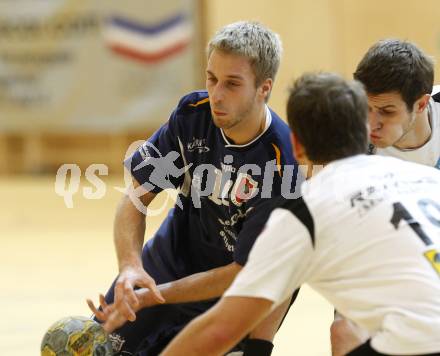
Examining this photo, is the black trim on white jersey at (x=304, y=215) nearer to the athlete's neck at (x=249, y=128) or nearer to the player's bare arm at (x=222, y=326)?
the player's bare arm at (x=222, y=326)

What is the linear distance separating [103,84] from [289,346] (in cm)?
685

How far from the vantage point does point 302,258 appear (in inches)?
107

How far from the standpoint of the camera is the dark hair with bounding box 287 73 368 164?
2.81 m

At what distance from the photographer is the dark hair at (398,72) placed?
3781 millimetres

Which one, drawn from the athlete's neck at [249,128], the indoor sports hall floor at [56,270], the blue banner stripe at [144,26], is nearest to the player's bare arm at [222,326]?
the athlete's neck at [249,128]

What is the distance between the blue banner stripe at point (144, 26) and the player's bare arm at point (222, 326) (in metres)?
8.56

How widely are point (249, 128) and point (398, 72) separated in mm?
696

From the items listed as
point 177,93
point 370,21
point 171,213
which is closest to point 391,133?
point 171,213

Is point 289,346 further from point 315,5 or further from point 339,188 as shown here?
point 315,5

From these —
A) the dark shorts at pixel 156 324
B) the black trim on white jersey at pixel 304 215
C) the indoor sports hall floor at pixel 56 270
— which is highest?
the black trim on white jersey at pixel 304 215

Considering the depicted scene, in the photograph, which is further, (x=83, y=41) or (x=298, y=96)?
(x=83, y=41)

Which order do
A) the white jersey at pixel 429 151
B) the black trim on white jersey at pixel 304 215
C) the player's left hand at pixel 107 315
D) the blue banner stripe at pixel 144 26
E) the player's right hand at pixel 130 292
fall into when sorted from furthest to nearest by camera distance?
the blue banner stripe at pixel 144 26
the white jersey at pixel 429 151
the player's left hand at pixel 107 315
the player's right hand at pixel 130 292
the black trim on white jersey at pixel 304 215

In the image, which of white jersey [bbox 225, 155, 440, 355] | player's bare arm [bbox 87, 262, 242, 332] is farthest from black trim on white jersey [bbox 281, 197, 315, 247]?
player's bare arm [bbox 87, 262, 242, 332]

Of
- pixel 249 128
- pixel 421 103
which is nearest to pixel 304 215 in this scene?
pixel 249 128
